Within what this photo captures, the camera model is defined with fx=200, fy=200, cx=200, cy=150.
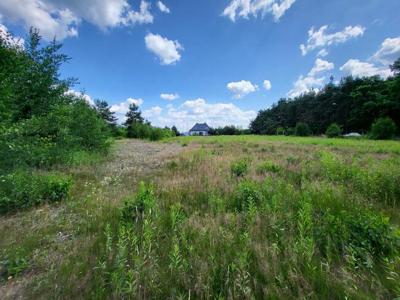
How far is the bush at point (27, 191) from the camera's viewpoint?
414 centimetres

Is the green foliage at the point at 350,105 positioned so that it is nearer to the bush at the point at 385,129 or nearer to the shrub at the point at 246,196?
the bush at the point at 385,129

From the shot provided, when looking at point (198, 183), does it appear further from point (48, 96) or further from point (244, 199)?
point (48, 96)

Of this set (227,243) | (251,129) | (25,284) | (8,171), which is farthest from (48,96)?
(251,129)

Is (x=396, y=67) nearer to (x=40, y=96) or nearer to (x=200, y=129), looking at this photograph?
(x=40, y=96)

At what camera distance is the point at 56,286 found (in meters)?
2.08

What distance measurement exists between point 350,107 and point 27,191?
224 feet

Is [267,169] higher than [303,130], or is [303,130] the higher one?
[303,130]

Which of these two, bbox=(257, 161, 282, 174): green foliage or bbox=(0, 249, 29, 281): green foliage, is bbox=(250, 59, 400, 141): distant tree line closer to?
bbox=(257, 161, 282, 174): green foliage

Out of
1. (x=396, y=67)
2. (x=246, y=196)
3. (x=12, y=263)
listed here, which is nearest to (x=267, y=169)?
(x=246, y=196)

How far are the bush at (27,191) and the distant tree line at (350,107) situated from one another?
41.0 metres

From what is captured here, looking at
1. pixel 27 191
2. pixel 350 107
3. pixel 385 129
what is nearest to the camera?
pixel 27 191

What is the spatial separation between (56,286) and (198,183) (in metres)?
3.71

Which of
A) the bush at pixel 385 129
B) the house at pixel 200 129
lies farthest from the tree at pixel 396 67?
the house at pixel 200 129

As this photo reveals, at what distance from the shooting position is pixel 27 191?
4.35 metres
